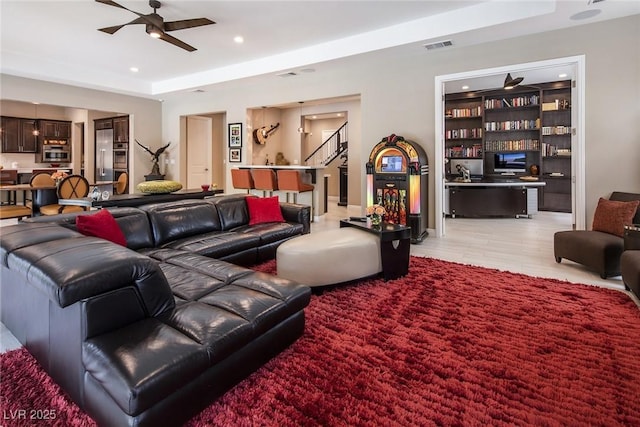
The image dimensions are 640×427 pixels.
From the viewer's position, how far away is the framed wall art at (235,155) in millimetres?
8297

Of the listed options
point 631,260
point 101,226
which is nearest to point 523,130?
point 631,260

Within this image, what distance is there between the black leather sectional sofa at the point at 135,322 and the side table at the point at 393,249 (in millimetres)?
1377

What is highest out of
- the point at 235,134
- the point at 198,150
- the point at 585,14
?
the point at 585,14

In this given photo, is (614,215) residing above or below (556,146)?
below

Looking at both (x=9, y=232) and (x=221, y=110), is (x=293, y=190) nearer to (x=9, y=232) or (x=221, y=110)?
(x=221, y=110)

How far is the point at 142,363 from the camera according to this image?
1.36m

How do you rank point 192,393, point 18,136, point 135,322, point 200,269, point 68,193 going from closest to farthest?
point 192,393, point 135,322, point 200,269, point 68,193, point 18,136

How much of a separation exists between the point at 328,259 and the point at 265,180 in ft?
14.9

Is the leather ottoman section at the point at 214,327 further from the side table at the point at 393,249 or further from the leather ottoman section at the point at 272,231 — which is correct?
the leather ottoman section at the point at 272,231

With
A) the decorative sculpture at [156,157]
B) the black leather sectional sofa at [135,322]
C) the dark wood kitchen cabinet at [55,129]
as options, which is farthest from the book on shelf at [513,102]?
the dark wood kitchen cabinet at [55,129]

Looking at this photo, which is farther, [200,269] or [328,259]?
[328,259]

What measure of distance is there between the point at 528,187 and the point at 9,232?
8.19 meters

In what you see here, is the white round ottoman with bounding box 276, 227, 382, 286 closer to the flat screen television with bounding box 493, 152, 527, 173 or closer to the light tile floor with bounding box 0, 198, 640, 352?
the light tile floor with bounding box 0, 198, 640, 352

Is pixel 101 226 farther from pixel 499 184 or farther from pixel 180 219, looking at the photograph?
pixel 499 184
